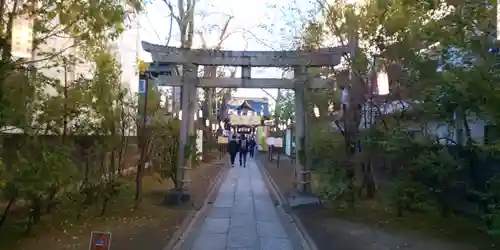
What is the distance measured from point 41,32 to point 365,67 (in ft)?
25.3

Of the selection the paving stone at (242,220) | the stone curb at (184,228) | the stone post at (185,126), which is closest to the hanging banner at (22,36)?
the stone curb at (184,228)

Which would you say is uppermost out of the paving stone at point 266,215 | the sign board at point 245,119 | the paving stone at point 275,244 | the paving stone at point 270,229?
the sign board at point 245,119

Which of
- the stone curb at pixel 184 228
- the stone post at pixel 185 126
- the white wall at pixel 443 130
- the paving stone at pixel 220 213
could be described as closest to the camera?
the stone curb at pixel 184 228

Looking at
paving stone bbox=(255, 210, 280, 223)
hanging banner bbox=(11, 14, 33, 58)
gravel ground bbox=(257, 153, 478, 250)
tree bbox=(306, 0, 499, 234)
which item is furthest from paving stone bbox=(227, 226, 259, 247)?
hanging banner bbox=(11, 14, 33, 58)

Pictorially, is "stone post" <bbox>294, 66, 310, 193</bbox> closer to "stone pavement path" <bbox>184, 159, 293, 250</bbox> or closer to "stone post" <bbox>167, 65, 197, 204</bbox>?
"stone pavement path" <bbox>184, 159, 293, 250</bbox>

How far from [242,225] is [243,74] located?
5.42 metres

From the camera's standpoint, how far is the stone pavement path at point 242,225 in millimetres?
9880

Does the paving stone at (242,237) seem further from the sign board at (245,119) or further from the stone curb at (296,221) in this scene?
the sign board at (245,119)

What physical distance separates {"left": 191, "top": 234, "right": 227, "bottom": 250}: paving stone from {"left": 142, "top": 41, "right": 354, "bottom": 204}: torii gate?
503cm

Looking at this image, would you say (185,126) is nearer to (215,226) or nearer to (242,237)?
(215,226)

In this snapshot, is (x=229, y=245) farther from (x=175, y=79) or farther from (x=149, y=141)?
(x=175, y=79)

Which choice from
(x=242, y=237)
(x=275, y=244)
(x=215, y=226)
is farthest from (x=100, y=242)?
(x=215, y=226)

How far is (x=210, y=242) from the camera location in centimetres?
1002

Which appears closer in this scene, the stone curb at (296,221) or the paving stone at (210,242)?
the paving stone at (210,242)
